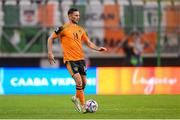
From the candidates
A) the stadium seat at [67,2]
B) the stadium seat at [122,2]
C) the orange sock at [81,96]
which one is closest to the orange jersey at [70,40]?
the orange sock at [81,96]

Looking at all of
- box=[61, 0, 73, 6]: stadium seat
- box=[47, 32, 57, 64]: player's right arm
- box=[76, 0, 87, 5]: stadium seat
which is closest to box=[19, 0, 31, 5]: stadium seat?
box=[61, 0, 73, 6]: stadium seat

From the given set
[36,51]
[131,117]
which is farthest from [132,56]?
[131,117]

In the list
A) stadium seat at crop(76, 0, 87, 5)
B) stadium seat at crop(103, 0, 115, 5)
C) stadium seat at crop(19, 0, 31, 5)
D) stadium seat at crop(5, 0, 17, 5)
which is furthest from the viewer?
stadium seat at crop(103, 0, 115, 5)

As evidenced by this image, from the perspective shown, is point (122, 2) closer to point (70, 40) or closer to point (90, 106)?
point (70, 40)

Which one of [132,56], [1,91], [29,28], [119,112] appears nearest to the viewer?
[119,112]

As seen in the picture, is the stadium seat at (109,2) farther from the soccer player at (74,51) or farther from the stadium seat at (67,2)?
the soccer player at (74,51)

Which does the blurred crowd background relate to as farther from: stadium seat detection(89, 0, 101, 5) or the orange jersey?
the orange jersey

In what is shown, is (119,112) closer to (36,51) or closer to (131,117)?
(131,117)

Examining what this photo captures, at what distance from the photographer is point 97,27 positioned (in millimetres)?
Result: 31500

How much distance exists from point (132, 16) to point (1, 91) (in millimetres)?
8841

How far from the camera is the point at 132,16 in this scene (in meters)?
31.6

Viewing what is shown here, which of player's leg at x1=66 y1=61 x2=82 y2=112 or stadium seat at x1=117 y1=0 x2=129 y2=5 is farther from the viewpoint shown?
stadium seat at x1=117 y1=0 x2=129 y2=5

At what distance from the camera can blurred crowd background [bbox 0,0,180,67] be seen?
3073 cm

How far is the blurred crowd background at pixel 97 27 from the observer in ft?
101
